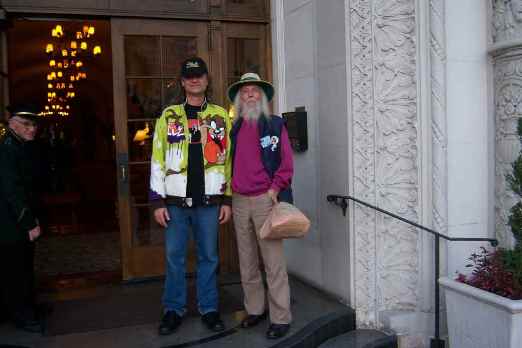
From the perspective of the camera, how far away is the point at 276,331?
4156 millimetres

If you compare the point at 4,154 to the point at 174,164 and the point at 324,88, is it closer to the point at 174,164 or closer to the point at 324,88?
the point at 174,164

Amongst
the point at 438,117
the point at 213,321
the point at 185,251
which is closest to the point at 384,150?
the point at 438,117

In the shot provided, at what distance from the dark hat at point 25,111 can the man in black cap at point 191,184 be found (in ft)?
3.35

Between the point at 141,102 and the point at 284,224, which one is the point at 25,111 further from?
the point at 284,224

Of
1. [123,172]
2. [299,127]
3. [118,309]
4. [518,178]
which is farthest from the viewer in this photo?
[123,172]

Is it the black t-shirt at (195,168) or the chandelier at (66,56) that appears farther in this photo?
the chandelier at (66,56)

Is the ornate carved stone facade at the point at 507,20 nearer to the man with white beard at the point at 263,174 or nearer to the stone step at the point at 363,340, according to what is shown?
the man with white beard at the point at 263,174

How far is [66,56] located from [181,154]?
358 inches

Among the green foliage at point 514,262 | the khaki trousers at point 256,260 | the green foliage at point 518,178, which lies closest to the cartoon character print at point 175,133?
the khaki trousers at point 256,260

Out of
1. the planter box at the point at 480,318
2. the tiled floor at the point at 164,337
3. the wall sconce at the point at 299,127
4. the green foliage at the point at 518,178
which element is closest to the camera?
the planter box at the point at 480,318

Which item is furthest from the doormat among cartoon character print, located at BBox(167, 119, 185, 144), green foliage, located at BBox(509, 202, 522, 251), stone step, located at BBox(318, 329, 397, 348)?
green foliage, located at BBox(509, 202, 522, 251)

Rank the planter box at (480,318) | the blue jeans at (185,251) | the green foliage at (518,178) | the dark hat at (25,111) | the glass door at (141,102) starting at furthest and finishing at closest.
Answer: the glass door at (141,102)
the dark hat at (25,111)
the blue jeans at (185,251)
the green foliage at (518,178)
the planter box at (480,318)

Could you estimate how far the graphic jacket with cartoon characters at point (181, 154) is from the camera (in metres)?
4.22

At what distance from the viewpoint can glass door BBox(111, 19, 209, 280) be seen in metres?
5.46
